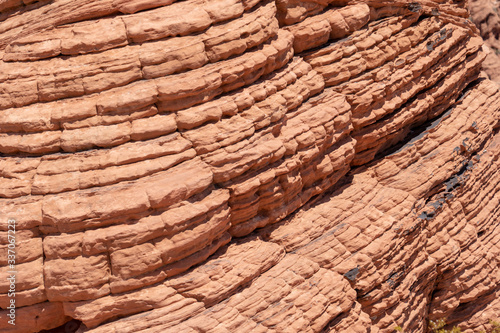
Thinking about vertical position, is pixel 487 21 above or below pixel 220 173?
above

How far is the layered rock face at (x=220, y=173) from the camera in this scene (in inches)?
324

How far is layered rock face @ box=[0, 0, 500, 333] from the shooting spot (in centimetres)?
823

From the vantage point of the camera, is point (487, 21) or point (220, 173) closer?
point (220, 173)

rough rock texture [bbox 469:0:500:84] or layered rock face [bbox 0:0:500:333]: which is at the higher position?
rough rock texture [bbox 469:0:500:84]

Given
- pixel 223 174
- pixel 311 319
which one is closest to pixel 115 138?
pixel 223 174

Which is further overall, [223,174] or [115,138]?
[223,174]

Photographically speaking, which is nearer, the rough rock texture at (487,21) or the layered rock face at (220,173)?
the layered rock face at (220,173)

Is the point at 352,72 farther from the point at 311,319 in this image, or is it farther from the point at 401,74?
the point at 311,319

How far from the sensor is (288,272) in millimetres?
9727

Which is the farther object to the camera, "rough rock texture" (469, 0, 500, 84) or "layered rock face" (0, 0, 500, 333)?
"rough rock texture" (469, 0, 500, 84)

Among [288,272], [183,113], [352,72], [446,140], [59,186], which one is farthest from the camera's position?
[446,140]

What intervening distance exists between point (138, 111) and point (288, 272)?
12.5 feet

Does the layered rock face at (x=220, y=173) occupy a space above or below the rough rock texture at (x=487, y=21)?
below

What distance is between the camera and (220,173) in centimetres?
899
